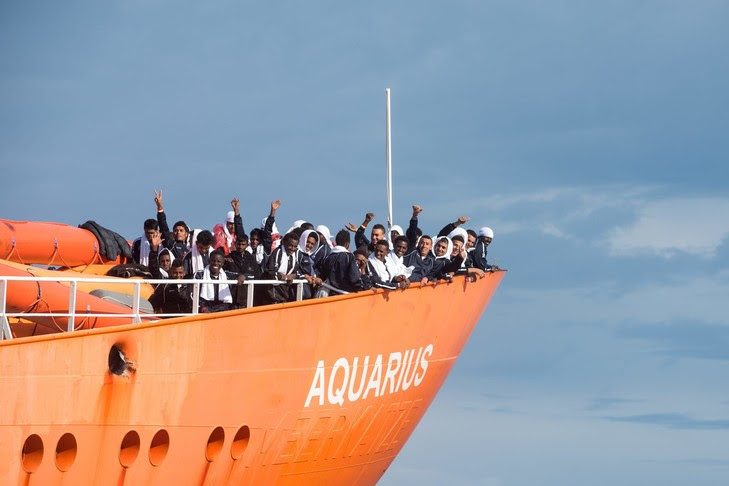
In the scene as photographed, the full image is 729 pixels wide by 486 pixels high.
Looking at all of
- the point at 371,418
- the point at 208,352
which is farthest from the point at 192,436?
the point at 371,418

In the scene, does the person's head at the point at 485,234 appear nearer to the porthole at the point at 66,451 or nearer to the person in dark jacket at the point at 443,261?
the person in dark jacket at the point at 443,261

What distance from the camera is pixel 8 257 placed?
775 inches

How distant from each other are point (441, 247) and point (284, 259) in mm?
4180

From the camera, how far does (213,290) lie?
17.6m

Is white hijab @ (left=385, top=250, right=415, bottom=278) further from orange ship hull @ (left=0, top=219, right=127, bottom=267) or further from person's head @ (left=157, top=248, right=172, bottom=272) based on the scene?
orange ship hull @ (left=0, top=219, right=127, bottom=267)

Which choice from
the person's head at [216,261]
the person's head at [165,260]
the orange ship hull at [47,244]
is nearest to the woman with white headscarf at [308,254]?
the person's head at [216,261]

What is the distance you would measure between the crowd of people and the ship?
1.16 feet

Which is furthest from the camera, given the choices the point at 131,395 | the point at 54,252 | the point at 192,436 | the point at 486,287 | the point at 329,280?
the point at 486,287

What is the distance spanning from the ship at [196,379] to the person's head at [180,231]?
4.17 ft

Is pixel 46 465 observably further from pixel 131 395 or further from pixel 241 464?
pixel 241 464

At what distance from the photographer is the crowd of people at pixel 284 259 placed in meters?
17.8

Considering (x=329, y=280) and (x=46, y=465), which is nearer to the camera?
(x=46, y=465)

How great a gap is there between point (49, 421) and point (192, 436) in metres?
2.49

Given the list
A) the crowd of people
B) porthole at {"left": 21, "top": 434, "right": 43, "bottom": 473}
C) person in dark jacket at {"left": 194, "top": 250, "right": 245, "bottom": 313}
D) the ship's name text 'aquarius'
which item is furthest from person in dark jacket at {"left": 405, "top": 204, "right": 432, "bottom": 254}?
porthole at {"left": 21, "top": 434, "right": 43, "bottom": 473}
